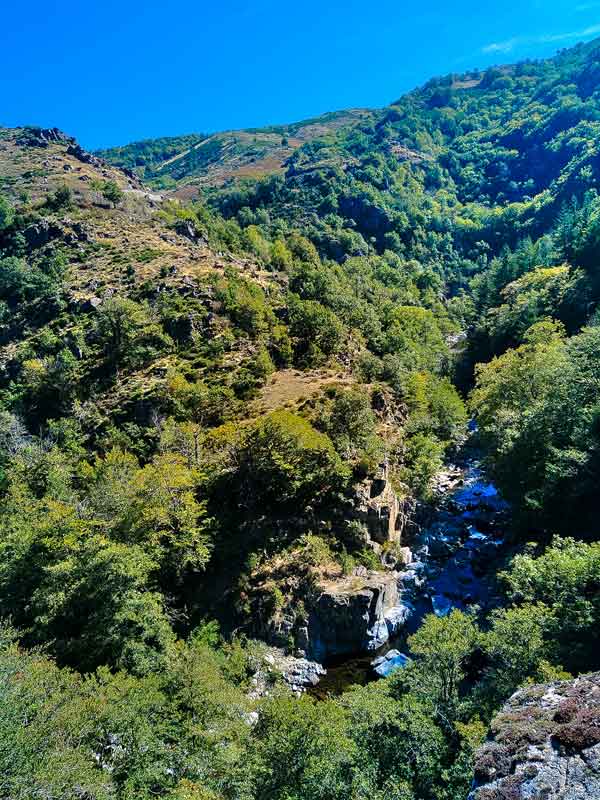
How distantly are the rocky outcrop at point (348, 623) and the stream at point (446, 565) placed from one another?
922 mm

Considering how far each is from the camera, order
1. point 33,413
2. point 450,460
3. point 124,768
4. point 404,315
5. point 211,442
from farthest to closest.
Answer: point 404,315 → point 450,460 → point 33,413 → point 211,442 → point 124,768

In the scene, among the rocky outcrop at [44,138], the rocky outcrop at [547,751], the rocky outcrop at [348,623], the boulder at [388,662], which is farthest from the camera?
the rocky outcrop at [44,138]

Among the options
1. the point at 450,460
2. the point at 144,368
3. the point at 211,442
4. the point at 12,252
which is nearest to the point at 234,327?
the point at 144,368

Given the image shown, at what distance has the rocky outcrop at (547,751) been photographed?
1342 centimetres

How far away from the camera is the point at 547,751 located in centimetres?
1461

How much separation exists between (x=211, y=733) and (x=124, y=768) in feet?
14.9

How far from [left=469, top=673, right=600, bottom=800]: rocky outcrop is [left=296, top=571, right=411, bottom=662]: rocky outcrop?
24114 mm

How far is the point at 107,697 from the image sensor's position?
25.9m

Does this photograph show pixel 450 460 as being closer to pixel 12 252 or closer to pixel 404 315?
pixel 404 315

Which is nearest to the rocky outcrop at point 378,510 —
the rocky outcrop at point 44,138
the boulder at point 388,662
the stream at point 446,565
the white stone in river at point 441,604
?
the stream at point 446,565

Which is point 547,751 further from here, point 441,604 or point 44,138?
point 44,138

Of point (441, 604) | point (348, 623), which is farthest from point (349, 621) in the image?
point (441, 604)

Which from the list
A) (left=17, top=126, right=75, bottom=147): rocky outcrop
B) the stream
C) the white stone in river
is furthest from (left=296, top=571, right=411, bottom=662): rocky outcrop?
(left=17, top=126, right=75, bottom=147): rocky outcrop

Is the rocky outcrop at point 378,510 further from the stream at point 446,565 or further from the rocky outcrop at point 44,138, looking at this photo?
the rocky outcrop at point 44,138
